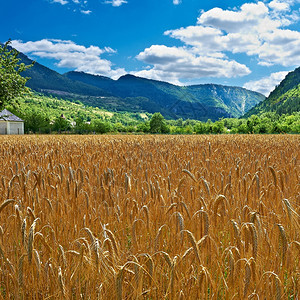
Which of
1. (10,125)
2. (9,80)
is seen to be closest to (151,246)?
(9,80)

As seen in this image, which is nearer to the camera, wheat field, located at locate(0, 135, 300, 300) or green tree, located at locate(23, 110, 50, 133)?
wheat field, located at locate(0, 135, 300, 300)

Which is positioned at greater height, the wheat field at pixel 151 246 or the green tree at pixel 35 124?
the green tree at pixel 35 124

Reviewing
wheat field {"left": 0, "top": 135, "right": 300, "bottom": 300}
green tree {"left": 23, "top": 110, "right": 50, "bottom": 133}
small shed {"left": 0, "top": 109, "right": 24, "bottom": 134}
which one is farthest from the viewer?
green tree {"left": 23, "top": 110, "right": 50, "bottom": 133}

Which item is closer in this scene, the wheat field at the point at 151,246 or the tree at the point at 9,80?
the wheat field at the point at 151,246

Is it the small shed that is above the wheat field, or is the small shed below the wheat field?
above

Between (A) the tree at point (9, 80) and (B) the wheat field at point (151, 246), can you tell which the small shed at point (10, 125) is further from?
(B) the wheat field at point (151, 246)

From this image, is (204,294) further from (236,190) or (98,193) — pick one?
(236,190)

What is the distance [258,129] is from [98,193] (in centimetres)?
8548

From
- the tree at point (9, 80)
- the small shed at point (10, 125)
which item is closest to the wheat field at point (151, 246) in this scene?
the tree at point (9, 80)

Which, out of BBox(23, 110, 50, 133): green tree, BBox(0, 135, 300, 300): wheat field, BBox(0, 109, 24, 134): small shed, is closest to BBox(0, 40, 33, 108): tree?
BBox(0, 135, 300, 300): wheat field

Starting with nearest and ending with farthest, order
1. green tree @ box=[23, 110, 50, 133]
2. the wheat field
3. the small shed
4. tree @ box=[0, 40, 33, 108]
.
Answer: the wheat field → tree @ box=[0, 40, 33, 108] → the small shed → green tree @ box=[23, 110, 50, 133]

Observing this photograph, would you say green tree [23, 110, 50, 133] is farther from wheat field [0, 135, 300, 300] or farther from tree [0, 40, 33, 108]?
wheat field [0, 135, 300, 300]

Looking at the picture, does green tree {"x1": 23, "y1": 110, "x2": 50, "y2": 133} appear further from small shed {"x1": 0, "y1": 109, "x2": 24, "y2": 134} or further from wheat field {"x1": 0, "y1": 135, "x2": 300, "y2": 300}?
wheat field {"x1": 0, "y1": 135, "x2": 300, "y2": 300}

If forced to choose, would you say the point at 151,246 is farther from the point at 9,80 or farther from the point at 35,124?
the point at 35,124
